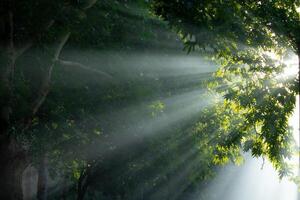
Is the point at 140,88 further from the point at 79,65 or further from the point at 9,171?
the point at 9,171

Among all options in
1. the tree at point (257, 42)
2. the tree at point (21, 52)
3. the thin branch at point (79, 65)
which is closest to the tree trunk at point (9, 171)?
the tree at point (21, 52)

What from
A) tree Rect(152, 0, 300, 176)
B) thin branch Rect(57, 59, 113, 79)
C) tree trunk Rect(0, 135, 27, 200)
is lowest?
tree trunk Rect(0, 135, 27, 200)

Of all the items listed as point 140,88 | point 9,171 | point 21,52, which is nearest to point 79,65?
Result: point 140,88

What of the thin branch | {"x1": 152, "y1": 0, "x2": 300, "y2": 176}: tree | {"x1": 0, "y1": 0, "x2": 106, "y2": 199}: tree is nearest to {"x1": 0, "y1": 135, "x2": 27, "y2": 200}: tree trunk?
{"x1": 0, "y1": 0, "x2": 106, "y2": 199}: tree

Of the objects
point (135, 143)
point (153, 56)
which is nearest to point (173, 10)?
point (153, 56)

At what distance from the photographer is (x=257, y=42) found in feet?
24.5

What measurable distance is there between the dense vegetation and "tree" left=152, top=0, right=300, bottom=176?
0.02 m

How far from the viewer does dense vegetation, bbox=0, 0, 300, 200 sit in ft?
23.9

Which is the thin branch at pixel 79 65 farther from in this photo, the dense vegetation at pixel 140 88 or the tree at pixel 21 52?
the tree at pixel 21 52

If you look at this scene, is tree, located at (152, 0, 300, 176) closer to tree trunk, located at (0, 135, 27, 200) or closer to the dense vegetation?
the dense vegetation

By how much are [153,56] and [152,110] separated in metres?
2.07

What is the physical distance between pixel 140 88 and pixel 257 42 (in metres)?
8.12

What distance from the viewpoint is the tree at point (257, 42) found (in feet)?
22.1

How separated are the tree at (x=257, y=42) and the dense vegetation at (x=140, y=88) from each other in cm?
2
